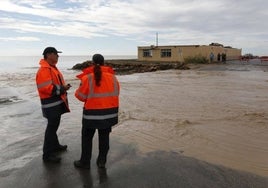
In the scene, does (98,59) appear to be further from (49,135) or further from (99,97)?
(49,135)

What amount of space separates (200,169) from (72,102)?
8.57 m

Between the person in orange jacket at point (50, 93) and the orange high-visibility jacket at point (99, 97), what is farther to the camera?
the person in orange jacket at point (50, 93)

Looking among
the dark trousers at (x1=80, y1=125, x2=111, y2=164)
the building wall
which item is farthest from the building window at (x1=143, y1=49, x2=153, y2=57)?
the dark trousers at (x1=80, y1=125, x2=111, y2=164)

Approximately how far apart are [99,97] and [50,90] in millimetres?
864

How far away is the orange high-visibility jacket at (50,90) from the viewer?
17.2 ft

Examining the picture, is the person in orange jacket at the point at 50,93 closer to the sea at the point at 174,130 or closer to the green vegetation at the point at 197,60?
the sea at the point at 174,130

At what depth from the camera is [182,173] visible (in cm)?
498

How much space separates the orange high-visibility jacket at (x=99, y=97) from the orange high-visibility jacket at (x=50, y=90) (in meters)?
0.52

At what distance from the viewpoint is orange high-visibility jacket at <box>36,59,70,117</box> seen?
5.25 m

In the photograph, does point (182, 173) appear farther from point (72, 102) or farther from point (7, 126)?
point (72, 102)

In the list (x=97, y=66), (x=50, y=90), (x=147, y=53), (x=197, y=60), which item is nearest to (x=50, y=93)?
(x=50, y=90)

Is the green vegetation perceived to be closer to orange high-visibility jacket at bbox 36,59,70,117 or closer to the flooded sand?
the flooded sand

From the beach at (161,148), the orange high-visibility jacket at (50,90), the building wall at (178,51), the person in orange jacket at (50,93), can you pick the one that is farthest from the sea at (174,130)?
the building wall at (178,51)

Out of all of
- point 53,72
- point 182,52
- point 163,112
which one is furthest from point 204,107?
point 182,52
